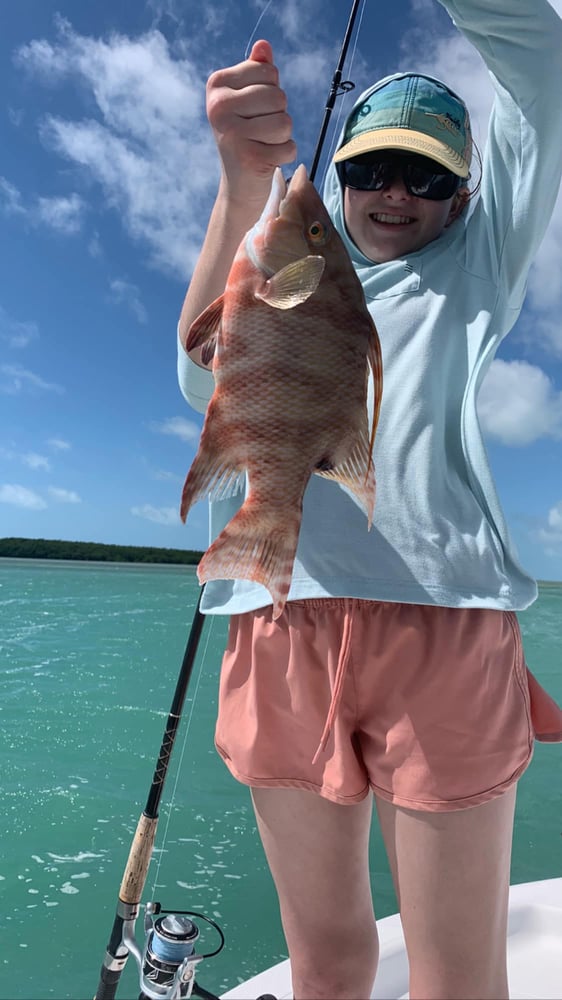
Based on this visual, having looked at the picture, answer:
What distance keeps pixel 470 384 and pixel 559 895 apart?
2637 mm

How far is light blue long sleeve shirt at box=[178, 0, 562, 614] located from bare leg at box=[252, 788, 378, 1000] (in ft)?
1.44

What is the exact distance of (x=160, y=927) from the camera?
5.94ft

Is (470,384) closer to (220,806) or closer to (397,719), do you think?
(397,719)

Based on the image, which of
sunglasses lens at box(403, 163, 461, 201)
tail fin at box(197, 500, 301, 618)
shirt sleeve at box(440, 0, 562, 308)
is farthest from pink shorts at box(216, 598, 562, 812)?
sunglasses lens at box(403, 163, 461, 201)

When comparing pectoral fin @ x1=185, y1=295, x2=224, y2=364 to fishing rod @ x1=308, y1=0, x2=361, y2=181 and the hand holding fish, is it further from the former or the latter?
fishing rod @ x1=308, y1=0, x2=361, y2=181

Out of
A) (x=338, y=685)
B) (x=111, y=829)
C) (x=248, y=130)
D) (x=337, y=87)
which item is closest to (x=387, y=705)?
(x=338, y=685)

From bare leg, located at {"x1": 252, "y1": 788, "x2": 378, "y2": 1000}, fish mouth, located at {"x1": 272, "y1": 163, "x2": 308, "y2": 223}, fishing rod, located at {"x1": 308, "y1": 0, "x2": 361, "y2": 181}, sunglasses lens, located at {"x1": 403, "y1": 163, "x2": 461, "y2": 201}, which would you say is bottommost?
bare leg, located at {"x1": 252, "y1": 788, "x2": 378, "y2": 1000}

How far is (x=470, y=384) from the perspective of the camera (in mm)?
1555

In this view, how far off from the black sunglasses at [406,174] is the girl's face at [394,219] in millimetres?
13

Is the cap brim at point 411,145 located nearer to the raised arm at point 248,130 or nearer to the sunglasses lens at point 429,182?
the sunglasses lens at point 429,182

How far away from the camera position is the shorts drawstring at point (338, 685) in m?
1.42

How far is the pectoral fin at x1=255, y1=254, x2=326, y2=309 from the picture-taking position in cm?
115

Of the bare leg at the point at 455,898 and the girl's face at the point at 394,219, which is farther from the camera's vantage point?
the girl's face at the point at 394,219

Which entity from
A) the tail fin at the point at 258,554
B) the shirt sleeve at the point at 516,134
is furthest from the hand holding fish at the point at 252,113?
the tail fin at the point at 258,554
